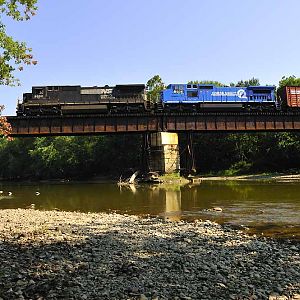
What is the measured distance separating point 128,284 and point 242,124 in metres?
40.8

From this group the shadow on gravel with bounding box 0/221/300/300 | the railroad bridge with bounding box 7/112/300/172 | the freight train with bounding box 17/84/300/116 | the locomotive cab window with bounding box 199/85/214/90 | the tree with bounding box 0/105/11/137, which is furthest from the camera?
the locomotive cab window with bounding box 199/85/214/90

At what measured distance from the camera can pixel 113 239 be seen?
12930mm

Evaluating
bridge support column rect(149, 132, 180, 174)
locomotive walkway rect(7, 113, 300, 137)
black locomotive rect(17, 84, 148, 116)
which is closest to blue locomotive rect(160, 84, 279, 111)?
locomotive walkway rect(7, 113, 300, 137)

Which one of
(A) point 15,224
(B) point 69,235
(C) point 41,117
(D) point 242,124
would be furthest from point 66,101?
(B) point 69,235

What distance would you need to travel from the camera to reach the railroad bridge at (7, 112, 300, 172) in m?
44.4

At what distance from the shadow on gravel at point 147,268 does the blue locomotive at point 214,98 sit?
1355 inches

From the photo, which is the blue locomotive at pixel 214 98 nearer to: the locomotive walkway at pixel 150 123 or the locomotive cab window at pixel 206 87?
the locomotive cab window at pixel 206 87

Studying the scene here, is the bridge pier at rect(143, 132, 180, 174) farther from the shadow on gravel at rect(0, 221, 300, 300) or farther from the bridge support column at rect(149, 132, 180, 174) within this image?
the shadow on gravel at rect(0, 221, 300, 300)

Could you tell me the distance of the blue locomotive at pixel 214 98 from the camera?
152 ft

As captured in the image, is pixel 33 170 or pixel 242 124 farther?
pixel 33 170

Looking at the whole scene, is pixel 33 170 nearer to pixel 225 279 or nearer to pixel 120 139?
pixel 120 139

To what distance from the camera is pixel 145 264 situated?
957 cm

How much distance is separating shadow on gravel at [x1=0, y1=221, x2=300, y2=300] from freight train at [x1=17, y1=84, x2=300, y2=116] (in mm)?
33529

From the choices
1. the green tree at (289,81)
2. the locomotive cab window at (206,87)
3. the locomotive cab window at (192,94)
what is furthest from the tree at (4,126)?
the green tree at (289,81)
